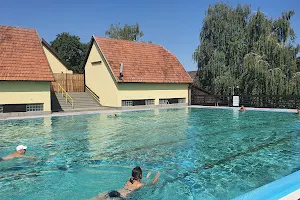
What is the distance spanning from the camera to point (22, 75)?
1988 centimetres

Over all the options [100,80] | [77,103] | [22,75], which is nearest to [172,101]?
[100,80]

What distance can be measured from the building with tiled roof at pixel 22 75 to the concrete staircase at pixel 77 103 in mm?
2187

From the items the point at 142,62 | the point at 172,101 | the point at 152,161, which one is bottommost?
the point at 152,161

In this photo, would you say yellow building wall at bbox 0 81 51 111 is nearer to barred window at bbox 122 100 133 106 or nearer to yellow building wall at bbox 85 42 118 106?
yellow building wall at bbox 85 42 118 106

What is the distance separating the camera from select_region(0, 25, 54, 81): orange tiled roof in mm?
19797

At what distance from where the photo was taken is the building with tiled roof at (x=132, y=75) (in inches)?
985

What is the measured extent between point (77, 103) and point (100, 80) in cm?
324

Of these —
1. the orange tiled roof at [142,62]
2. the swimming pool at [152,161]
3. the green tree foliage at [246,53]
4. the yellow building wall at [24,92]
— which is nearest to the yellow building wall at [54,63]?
the orange tiled roof at [142,62]

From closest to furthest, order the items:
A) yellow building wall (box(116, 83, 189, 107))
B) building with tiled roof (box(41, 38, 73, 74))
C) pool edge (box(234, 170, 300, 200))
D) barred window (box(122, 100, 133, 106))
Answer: pool edge (box(234, 170, 300, 200)) → yellow building wall (box(116, 83, 189, 107)) → barred window (box(122, 100, 133, 106)) → building with tiled roof (box(41, 38, 73, 74))

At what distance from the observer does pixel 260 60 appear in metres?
23.2

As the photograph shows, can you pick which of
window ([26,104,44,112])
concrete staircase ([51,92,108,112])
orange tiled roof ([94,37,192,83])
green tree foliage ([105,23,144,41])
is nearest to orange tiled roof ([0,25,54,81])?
window ([26,104,44,112])

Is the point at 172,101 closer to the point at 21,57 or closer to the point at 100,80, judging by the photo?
the point at 100,80

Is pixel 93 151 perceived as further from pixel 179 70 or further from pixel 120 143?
pixel 179 70

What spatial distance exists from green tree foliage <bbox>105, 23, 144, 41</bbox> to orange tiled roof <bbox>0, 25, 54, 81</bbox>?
25.8 meters
